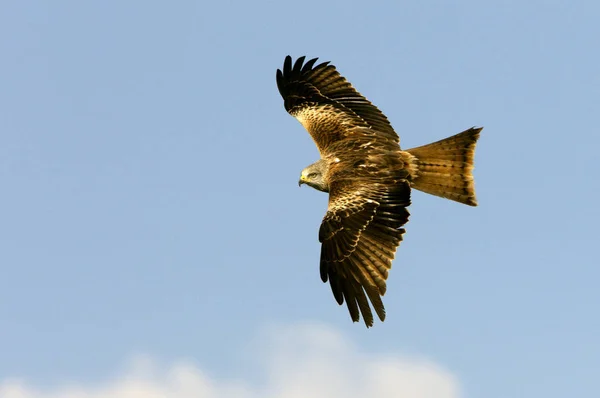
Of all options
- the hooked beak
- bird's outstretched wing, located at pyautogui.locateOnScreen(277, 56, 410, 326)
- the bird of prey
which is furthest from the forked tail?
the hooked beak

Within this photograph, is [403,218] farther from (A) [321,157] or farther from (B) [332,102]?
(B) [332,102]

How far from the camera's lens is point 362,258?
14062 millimetres

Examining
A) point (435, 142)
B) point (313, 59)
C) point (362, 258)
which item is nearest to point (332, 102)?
point (313, 59)

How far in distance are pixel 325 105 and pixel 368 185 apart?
2.94 m

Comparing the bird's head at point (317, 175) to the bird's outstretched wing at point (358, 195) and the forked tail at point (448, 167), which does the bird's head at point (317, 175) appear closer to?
the bird's outstretched wing at point (358, 195)

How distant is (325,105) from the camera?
56.2ft

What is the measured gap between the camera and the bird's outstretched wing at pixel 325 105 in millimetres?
16312

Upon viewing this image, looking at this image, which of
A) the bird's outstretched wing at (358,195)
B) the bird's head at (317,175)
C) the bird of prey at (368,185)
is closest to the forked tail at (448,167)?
the bird of prey at (368,185)

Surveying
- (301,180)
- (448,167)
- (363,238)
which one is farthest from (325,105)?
(363,238)

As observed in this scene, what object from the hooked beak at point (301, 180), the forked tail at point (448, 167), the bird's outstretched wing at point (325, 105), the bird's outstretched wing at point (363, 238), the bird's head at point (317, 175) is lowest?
the bird's outstretched wing at point (363, 238)

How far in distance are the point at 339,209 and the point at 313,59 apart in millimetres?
4053

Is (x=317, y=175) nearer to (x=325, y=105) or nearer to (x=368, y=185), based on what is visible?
(x=368, y=185)

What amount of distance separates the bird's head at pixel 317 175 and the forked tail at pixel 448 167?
5.14ft

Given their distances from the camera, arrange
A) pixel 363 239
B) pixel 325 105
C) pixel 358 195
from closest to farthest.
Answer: pixel 363 239 < pixel 358 195 < pixel 325 105
